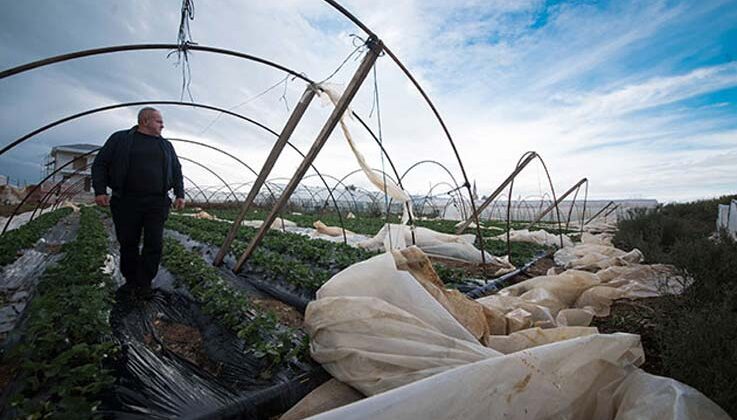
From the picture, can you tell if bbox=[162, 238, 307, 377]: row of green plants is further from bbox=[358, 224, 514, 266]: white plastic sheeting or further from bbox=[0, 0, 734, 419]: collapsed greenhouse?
bbox=[358, 224, 514, 266]: white plastic sheeting

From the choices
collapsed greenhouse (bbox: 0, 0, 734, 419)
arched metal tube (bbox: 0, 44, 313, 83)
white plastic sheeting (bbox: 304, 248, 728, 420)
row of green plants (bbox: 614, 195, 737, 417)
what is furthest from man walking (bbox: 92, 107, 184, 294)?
row of green plants (bbox: 614, 195, 737, 417)

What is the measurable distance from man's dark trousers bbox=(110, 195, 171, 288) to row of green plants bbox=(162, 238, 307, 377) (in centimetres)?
52

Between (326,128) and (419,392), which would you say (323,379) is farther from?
(326,128)

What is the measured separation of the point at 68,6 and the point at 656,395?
6325 mm

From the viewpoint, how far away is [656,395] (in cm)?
150

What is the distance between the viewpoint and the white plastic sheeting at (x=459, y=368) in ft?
4.66

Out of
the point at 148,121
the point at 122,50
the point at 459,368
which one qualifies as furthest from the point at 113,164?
the point at 459,368

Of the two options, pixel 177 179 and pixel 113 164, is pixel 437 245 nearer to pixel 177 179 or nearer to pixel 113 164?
pixel 177 179

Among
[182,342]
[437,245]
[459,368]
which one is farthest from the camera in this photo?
[437,245]

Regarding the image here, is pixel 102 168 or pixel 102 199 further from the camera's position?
pixel 102 168

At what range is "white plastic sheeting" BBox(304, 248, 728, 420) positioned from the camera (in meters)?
1.42

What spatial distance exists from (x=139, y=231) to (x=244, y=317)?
5.91ft

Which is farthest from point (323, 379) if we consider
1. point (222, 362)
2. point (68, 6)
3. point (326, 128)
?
A: point (68, 6)

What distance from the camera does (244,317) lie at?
3369mm
